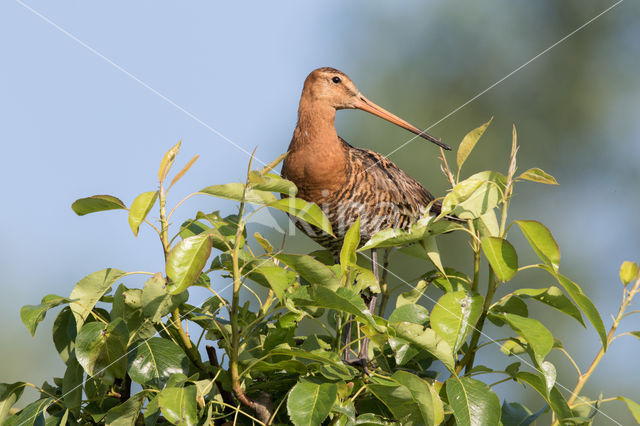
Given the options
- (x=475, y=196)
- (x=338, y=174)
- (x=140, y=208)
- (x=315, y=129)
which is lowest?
(x=140, y=208)

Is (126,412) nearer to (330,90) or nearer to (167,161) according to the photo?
(167,161)

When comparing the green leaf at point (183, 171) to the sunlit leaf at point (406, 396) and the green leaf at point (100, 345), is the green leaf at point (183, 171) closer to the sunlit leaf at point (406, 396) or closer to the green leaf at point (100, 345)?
the green leaf at point (100, 345)

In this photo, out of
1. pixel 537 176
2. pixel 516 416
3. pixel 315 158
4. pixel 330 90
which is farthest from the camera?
pixel 330 90

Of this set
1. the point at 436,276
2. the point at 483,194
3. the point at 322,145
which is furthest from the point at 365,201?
the point at 483,194

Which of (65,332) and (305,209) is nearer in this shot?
(305,209)

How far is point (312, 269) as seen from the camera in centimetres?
118

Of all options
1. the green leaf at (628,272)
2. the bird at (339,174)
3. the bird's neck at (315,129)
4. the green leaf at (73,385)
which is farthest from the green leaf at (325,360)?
the bird's neck at (315,129)

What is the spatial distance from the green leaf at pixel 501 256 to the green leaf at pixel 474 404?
0.20 metres

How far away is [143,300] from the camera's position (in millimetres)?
1180

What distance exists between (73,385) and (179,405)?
0.28 meters

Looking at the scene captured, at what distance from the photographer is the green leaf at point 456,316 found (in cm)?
126

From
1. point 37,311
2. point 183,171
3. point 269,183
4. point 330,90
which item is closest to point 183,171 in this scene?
point 183,171

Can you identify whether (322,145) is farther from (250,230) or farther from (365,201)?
(250,230)

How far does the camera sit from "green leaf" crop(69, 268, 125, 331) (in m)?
1.26
